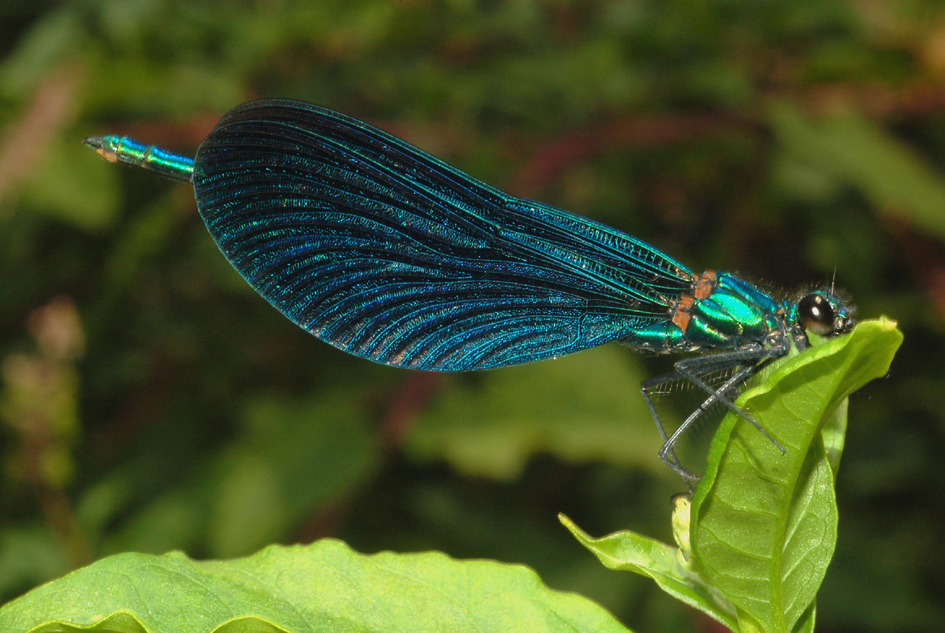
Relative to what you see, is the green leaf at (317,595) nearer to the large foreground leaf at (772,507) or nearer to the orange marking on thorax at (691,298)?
the large foreground leaf at (772,507)

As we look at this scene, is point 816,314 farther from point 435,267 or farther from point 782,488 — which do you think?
point 435,267

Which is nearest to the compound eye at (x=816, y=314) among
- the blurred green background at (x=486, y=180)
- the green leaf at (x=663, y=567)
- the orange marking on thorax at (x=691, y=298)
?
the orange marking on thorax at (x=691, y=298)

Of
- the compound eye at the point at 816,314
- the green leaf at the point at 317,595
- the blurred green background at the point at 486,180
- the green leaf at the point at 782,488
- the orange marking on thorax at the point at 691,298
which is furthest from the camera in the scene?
the blurred green background at the point at 486,180

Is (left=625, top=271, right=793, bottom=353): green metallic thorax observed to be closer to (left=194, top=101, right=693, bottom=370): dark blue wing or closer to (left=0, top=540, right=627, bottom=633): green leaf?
(left=194, top=101, right=693, bottom=370): dark blue wing

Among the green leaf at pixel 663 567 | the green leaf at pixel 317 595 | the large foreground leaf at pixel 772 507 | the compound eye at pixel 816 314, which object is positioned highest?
the compound eye at pixel 816 314

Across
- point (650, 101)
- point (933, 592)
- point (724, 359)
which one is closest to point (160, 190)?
point (650, 101)

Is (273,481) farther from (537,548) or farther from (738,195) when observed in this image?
(738,195)

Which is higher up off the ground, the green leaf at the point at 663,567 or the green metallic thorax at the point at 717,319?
the green metallic thorax at the point at 717,319

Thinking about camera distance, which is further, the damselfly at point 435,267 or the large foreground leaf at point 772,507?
Answer: the damselfly at point 435,267
